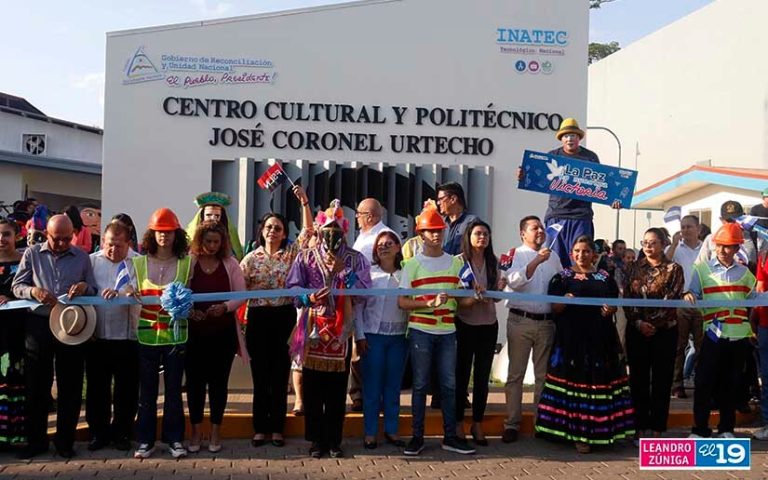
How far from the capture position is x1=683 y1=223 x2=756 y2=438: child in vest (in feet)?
22.8

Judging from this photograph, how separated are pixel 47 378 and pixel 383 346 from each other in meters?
2.63

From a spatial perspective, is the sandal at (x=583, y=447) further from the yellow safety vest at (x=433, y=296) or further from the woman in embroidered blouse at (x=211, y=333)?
the woman in embroidered blouse at (x=211, y=333)

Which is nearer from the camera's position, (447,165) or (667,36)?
(447,165)

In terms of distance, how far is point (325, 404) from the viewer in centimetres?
651

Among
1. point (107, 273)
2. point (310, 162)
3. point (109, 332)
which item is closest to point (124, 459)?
point (109, 332)

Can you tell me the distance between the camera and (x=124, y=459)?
20.6ft

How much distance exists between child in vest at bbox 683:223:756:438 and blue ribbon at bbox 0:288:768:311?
0.11 meters

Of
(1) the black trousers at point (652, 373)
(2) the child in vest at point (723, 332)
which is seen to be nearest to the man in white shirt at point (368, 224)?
(1) the black trousers at point (652, 373)

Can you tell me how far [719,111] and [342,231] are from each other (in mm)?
26047

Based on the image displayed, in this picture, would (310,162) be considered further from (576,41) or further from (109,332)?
(109,332)

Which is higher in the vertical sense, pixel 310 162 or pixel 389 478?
pixel 310 162

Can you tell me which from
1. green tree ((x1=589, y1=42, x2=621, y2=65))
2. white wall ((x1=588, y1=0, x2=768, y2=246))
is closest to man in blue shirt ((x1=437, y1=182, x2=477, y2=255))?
white wall ((x1=588, y1=0, x2=768, y2=246))

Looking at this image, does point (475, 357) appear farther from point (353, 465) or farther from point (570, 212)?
point (570, 212)

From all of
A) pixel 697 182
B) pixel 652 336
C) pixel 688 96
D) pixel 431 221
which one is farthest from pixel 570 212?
pixel 688 96
